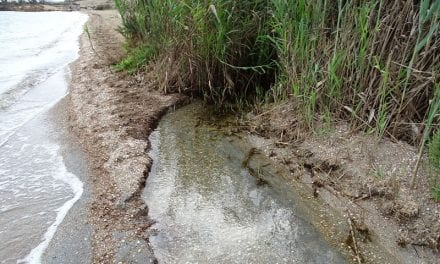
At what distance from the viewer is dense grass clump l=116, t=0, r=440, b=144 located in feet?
8.12

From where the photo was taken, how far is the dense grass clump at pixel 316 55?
247 cm

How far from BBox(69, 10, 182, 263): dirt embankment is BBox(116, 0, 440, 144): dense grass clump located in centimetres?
50

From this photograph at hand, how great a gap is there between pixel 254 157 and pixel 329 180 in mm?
636

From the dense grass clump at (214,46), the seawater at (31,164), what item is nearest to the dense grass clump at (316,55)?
the dense grass clump at (214,46)

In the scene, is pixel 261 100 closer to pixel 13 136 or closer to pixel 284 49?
pixel 284 49

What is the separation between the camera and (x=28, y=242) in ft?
6.86

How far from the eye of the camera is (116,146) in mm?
3020

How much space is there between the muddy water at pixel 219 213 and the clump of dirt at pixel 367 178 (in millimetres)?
290

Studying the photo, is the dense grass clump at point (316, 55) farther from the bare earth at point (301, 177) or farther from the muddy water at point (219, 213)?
the muddy water at point (219, 213)

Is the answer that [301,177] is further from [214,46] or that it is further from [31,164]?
[31,164]

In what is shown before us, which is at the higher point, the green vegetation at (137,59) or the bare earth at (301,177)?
the green vegetation at (137,59)

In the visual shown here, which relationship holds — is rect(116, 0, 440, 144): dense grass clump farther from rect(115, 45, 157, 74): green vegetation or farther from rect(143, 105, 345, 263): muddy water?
rect(143, 105, 345, 263): muddy water

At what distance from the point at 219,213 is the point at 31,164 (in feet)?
5.26

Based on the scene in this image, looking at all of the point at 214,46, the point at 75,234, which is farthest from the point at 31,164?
the point at 214,46
